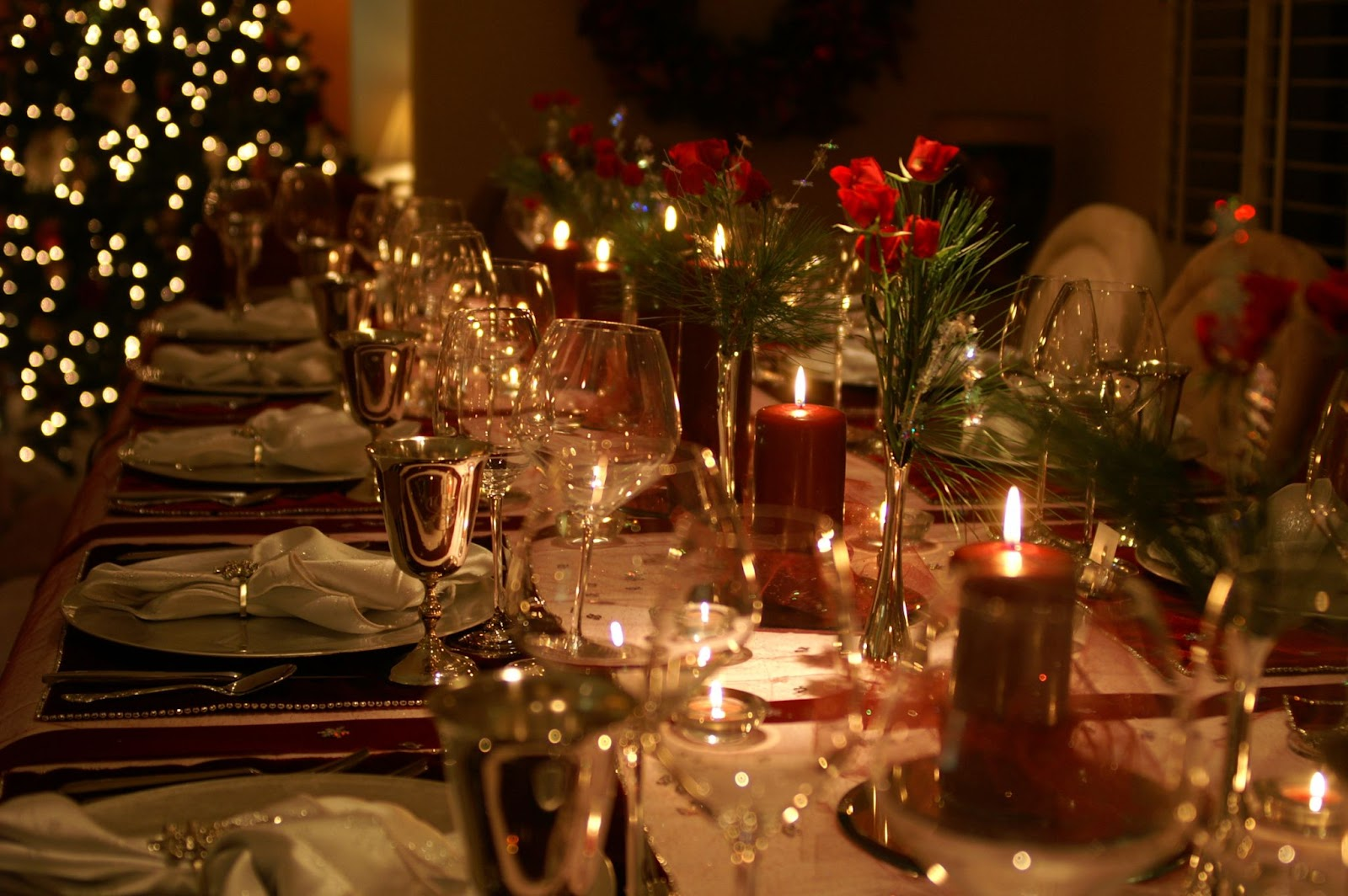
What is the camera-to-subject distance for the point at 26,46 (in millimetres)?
4551

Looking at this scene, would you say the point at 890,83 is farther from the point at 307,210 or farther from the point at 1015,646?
the point at 1015,646

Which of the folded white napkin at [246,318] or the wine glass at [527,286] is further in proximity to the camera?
the folded white napkin at [246,318]

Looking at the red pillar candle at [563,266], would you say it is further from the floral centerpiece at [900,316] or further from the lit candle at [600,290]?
the floral centerpiece at [900,316]

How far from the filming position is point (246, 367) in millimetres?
2139

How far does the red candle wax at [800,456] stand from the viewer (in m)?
1.23

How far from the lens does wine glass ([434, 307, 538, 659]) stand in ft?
3.82

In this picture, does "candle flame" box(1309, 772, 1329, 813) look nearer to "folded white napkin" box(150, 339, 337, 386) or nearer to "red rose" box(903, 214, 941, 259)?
"red rose" box(903, 214, 941, 259)

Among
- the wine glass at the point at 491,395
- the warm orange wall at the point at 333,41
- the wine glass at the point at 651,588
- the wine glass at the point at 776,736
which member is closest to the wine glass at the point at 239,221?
the wine glass at the point at 491,395

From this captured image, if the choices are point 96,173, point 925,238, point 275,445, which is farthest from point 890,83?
point 925,238

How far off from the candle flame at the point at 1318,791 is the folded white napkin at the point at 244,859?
449 millimetres

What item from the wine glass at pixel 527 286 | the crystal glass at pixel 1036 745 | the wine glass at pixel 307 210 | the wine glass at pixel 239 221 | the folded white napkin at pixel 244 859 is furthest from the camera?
the wine glass at pixel 307 210

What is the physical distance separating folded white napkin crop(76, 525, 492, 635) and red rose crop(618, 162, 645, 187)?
123 centimetres

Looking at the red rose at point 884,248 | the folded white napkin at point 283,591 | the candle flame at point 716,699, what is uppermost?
the red rose at point 884,248

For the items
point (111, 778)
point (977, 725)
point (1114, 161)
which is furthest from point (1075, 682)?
point (1114, 161)
